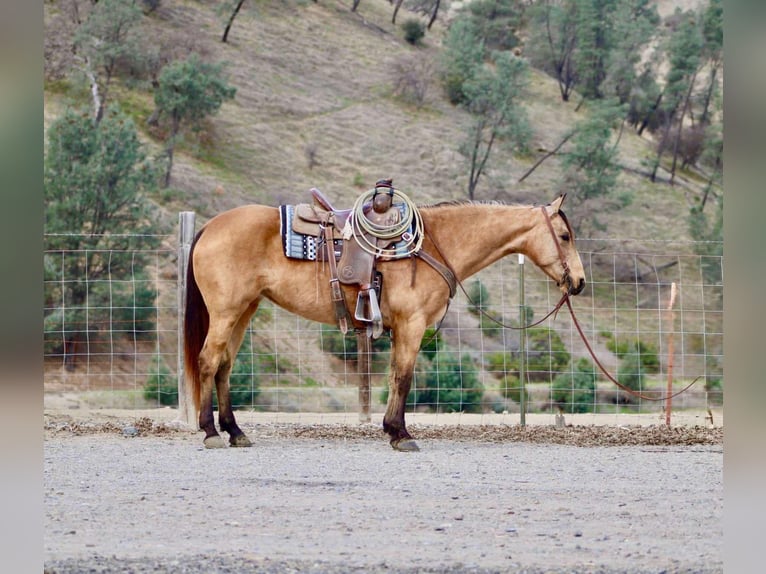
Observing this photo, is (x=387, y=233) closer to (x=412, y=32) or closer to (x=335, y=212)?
(x=335, y=212)

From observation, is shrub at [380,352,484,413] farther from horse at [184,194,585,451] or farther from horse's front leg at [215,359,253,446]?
horse's front leg at [215,359,253,446]

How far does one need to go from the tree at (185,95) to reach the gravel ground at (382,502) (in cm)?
2185

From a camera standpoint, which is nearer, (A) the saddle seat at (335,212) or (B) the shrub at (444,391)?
(A) the saddle seat at (335,212)

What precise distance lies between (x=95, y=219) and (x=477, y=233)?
47.9 ft

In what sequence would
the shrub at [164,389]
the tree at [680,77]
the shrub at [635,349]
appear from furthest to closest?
1. the tree at [680,77]
2. the shrub at [635,349]
3. the shrub at [164,389]

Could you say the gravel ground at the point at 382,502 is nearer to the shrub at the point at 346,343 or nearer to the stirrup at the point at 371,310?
the stirrup at the point at 371,310

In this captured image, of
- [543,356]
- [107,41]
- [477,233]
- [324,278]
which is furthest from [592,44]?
[324,278]

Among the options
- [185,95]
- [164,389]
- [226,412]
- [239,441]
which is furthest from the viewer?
[185,95]

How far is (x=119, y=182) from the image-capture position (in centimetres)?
2250

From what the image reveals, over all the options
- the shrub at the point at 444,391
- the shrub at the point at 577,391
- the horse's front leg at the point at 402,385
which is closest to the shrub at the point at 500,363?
the shrub at the point at 577,391

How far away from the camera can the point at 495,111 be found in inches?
1357

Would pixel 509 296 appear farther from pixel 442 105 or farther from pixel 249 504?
pixel 249 504

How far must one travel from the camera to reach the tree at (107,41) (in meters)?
31.3

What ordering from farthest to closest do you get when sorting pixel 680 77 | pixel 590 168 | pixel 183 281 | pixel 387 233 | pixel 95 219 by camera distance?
pixel 680 77
pixel 590 168
pixel 95 219
pixel 183 281
pixel 387 233
